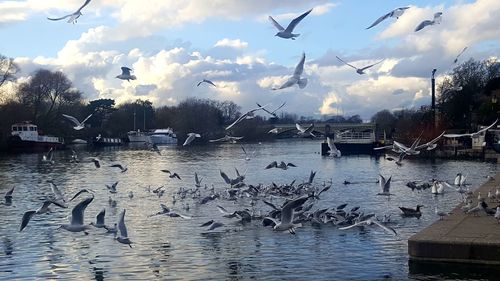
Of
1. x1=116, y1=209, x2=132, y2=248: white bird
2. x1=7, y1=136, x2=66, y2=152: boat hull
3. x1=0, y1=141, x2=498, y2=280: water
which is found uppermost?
x1=7, y1=136, x2=66, y2=152: boat hull

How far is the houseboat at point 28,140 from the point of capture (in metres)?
87.3

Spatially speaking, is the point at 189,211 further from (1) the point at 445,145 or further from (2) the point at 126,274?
(1) the point at 445,145

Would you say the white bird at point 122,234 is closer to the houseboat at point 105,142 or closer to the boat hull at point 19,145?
the boat hull at point 19,145

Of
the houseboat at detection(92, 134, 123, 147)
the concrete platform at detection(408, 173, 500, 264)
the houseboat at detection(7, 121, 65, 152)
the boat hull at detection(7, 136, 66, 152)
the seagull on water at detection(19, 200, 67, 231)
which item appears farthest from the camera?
the houseboat at detection(92, 134, 123, 147)

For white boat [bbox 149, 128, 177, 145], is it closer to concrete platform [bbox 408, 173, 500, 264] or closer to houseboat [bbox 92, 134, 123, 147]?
houseboat [bbox 92, 134, 123, 147]

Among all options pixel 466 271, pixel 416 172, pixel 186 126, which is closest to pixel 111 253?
pixel 466 271

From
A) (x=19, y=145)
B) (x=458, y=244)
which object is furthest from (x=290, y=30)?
(x=19, y=145)

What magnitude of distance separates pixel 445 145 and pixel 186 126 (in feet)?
167

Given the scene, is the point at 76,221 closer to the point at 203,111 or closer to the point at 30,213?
the point at 30,213

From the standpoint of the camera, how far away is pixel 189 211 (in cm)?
2539

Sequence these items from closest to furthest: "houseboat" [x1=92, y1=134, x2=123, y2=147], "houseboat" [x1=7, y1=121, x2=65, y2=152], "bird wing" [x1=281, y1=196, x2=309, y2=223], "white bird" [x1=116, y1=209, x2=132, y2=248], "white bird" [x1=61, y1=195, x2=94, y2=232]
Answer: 1. "bird wing" [x1=281, y1=196, x2=309, y2=223]
2. "white bird" [x1=116, y1=209, x2=132, y2=248]
3. "white bird" [x1=61, y1=195, x2=94, y2=232]
4. "houseboat" [x1=7, y1=121, x2=65, y2=152]
5. "houseboat" [x1=92, y1=134, x2=123, y2=147]

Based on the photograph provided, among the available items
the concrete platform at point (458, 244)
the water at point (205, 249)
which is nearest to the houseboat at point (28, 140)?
the water at point (205, 249)

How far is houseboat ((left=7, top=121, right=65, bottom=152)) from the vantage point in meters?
87.3

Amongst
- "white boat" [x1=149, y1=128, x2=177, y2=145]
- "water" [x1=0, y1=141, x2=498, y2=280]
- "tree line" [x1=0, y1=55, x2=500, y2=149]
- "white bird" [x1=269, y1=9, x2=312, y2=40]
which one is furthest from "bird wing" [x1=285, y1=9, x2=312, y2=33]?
"white boat" [x1=149, y1=128, x2=177, y2=145]
